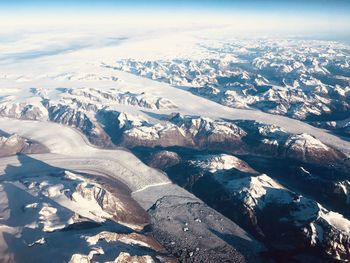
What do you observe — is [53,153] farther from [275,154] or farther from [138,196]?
[275,154]

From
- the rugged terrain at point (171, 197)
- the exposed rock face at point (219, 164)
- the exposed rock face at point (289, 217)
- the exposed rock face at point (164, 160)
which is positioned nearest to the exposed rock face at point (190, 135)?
the rugged terrain at point (171, 197)

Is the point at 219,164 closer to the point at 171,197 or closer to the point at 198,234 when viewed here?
the point at 171,197

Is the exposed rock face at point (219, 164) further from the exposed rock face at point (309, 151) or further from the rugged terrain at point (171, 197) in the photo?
the exposed rock face at point (309, 151)

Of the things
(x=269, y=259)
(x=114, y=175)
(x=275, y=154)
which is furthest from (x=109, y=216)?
(x=275, y=154)

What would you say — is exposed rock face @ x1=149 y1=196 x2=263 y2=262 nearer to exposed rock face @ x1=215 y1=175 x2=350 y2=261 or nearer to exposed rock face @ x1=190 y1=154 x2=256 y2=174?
exposed rock face @ x1=215 y1=175 x2=350 y2=261

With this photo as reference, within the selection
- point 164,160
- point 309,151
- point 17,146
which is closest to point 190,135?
point 164,160
